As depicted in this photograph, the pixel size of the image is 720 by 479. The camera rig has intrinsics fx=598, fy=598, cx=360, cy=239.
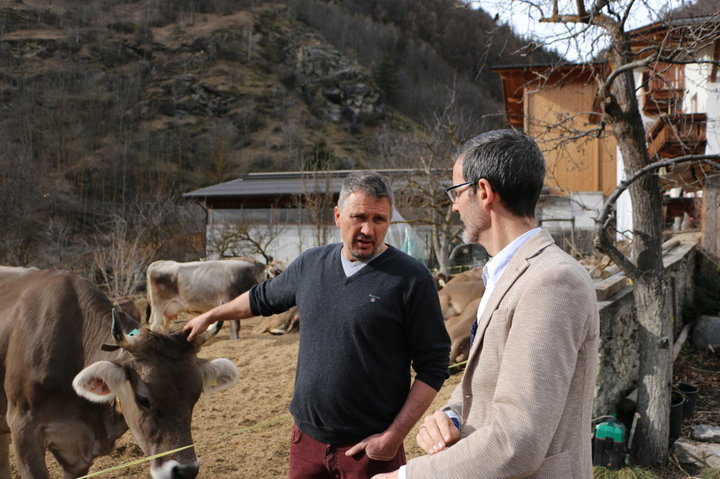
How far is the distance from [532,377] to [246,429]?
362cm

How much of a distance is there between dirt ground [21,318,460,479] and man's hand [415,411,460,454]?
116 inches

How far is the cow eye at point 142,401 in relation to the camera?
3.48 meters

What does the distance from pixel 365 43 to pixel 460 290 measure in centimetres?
8979

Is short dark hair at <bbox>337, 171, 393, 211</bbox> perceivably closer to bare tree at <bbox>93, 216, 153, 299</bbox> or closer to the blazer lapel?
the blazer lapel

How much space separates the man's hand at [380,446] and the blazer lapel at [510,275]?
1.04 metres

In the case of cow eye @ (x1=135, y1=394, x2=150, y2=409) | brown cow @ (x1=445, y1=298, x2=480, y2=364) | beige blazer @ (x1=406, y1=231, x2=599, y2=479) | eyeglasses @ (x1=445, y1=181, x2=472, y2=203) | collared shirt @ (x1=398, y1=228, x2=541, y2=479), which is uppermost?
eyeglasses @ (x1=445, y1=181, x2=472, y2=203)

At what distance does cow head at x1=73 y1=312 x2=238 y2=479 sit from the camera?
3387mm

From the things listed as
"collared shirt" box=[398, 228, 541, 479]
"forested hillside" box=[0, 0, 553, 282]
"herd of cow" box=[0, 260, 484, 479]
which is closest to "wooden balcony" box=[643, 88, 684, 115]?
"collared shirt" box=[398, 228, 541, 479]

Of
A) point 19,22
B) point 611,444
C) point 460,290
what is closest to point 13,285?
point 611,444

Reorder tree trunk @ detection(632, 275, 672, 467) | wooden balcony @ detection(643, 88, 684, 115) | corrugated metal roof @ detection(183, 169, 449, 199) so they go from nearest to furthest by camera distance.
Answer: tree trunk @ detection(632, 275, 672, 467), wooden balcony @ detection(643, 88, 684, 115), corrugated metal roof @ detection(183, 169, 449, 199)

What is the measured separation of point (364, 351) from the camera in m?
2.60

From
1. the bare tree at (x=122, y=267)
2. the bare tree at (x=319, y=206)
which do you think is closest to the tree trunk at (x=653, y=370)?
the bare tree at (x=122, y=267)

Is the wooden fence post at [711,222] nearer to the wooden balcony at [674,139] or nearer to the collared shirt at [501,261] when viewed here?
the wooden balcony at [674,139]

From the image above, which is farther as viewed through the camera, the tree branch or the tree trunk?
the tree trunk
